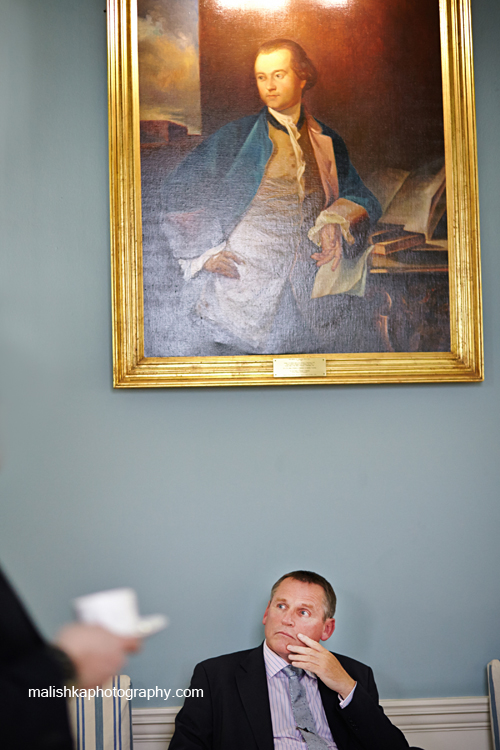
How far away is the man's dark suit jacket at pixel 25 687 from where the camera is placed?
3.48 ft

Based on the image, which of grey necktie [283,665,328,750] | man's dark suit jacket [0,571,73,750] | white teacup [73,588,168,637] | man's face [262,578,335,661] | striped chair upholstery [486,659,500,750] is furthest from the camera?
striped chair upholstery [486,659,500,750]

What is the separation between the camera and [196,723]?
2.61m

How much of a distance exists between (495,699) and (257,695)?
49.3 inches

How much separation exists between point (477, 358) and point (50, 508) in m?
2.29

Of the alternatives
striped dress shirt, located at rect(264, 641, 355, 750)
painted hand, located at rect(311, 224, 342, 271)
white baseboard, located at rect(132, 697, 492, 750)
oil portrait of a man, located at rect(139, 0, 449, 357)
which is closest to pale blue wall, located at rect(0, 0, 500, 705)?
white baseboard, located at rect(132, 697, 492, 750)

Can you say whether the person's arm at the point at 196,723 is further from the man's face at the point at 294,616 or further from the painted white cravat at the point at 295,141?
the painted white cravat at the point at 295,141

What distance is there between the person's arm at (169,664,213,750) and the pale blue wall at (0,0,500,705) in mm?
359

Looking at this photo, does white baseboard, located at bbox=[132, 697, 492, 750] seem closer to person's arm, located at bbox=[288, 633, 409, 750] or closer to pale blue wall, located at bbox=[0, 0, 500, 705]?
pale blue wall, located at bbox=[0, 0, 500, 705]

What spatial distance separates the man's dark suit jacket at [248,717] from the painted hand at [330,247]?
1.91 metres

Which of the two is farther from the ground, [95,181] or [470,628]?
[95,181]

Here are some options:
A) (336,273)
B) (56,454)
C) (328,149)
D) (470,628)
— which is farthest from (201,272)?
(470,628)

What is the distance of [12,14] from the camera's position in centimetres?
321

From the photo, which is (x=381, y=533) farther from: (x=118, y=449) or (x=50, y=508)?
(x=50, y=508)

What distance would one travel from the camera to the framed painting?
3.14m
